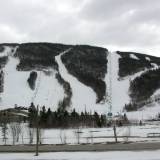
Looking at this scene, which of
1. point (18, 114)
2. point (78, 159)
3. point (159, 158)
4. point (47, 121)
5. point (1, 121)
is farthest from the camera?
point (18, 114)

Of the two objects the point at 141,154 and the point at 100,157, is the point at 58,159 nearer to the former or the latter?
Answer: the point at 100,157

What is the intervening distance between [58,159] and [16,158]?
4831 millimetres

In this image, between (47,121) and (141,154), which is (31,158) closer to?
(141,154)

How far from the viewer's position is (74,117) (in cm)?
15600

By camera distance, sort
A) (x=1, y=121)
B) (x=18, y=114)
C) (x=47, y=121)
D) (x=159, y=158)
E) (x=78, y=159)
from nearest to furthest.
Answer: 1. (x=159, y=158)
2. (x=78, y=159)
3. (x=1, y=121)
4. (x=47, y=121)
5. (x=18, y=114)

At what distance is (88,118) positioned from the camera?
532ft

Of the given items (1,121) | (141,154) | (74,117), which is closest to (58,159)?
(141,154)

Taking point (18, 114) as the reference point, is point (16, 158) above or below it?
below

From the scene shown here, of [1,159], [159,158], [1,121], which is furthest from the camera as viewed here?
[1,121]

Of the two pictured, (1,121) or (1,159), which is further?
(1,121)

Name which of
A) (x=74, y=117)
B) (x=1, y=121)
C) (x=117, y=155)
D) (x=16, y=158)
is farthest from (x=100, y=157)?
(x=74, y=117)

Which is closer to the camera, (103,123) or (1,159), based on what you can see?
(1,159)

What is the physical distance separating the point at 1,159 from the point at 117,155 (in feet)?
35.2

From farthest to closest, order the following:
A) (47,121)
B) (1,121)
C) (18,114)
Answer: (18,114) < (47,121) < (1,121)
